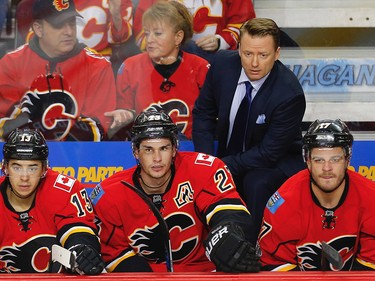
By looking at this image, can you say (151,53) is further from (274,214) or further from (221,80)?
(274,214)

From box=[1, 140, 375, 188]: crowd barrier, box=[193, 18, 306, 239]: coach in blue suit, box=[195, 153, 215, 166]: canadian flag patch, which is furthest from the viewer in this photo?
box=[1, 140, 375, 188]: crowd barrier

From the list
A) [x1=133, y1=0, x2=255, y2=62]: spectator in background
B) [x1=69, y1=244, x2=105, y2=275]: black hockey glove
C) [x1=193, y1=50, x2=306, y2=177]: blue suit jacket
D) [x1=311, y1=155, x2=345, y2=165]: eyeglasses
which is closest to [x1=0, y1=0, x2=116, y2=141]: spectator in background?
[x1=133, y1=0, x2=255, y2=62]: spectator in background

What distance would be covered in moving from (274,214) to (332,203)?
277mm

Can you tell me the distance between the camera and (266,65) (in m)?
4.89

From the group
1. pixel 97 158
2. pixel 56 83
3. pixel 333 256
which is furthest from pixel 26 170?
pixel 333 256

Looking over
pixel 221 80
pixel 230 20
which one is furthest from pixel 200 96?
pixel 230 20

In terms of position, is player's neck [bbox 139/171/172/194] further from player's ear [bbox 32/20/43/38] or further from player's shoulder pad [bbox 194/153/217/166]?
player's ear [bbox 32/20/43/38]

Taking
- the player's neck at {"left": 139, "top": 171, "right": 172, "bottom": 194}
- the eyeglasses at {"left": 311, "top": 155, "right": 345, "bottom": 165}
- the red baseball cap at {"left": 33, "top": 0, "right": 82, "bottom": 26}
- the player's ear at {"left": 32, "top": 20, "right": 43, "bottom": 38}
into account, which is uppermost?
Answer: the red baseball cap at {"left": 33, "top": 0, "right": 82, "bottom": 26}

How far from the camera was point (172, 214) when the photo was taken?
176 inches

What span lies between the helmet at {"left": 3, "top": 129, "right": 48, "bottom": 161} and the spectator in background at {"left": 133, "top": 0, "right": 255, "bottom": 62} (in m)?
1.31

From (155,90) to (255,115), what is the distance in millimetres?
726

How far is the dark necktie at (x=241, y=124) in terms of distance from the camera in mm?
4996

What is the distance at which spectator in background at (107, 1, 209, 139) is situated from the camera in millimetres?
5418

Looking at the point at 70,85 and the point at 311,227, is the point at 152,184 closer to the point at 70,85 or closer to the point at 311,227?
the point at 311,227
